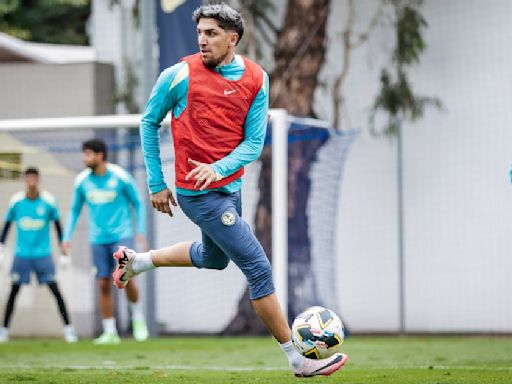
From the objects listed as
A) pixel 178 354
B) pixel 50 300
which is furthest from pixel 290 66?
pixel 178 354

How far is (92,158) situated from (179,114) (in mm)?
6466

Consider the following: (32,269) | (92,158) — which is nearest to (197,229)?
(32,269)

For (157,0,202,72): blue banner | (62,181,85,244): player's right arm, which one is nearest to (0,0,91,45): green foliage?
(157,0,202,72): blue banner

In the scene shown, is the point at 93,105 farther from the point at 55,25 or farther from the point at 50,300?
the point at 55,25

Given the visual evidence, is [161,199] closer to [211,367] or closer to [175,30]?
[211,367]

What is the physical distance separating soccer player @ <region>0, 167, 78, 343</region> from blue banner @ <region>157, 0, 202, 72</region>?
263 cm

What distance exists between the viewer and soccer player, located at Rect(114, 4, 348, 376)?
25.4ft

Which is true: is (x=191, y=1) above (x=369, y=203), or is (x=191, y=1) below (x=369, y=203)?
above

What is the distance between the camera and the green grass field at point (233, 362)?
859 centimetres

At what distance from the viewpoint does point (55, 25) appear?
28.3 meters

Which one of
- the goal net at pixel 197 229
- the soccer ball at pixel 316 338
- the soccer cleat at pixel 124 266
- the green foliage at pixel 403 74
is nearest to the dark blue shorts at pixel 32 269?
the goal net at pixel 197 229

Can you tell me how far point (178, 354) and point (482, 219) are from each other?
6.44 m

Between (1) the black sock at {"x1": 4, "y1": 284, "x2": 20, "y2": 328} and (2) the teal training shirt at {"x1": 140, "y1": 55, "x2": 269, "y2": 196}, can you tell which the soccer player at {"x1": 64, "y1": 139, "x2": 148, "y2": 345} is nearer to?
(1) the black sock at {"x1": 4, "y1": 284, "x2": 20, "y2": 328}

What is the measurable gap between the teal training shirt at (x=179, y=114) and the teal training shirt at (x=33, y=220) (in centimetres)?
810
